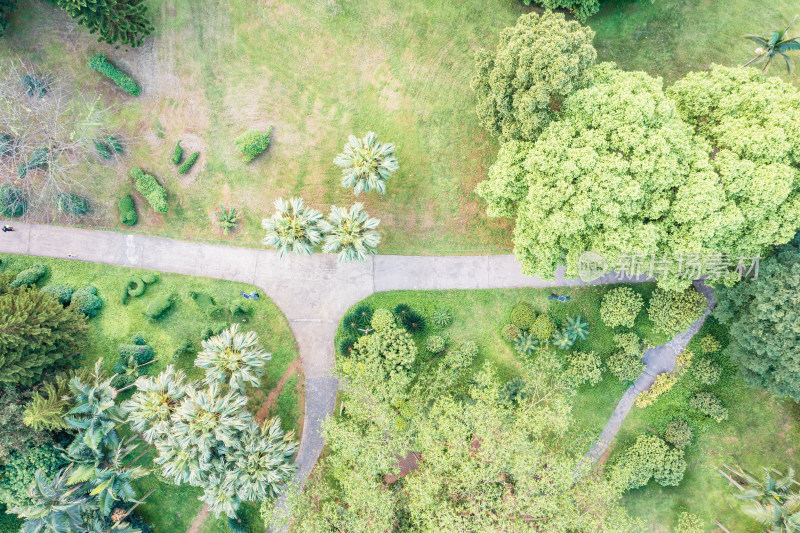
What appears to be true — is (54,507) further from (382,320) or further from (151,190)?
(382,320)

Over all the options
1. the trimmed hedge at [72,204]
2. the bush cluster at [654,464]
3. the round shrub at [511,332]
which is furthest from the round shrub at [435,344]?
the trimmed hedge at [72,204]

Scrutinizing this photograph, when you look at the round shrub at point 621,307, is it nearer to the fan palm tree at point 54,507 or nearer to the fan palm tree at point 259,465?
the fan palm tree at point 259,465

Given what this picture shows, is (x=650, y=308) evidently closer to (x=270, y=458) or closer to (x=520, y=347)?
(x=520, y=347)

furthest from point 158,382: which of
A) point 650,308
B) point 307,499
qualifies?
point 650,308

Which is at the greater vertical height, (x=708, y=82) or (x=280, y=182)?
(x=708, y=82)

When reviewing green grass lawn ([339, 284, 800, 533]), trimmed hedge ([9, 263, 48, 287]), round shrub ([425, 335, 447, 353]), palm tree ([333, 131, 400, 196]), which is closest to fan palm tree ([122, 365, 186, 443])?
trimmed hedge ([9, 263, 48, 287])
